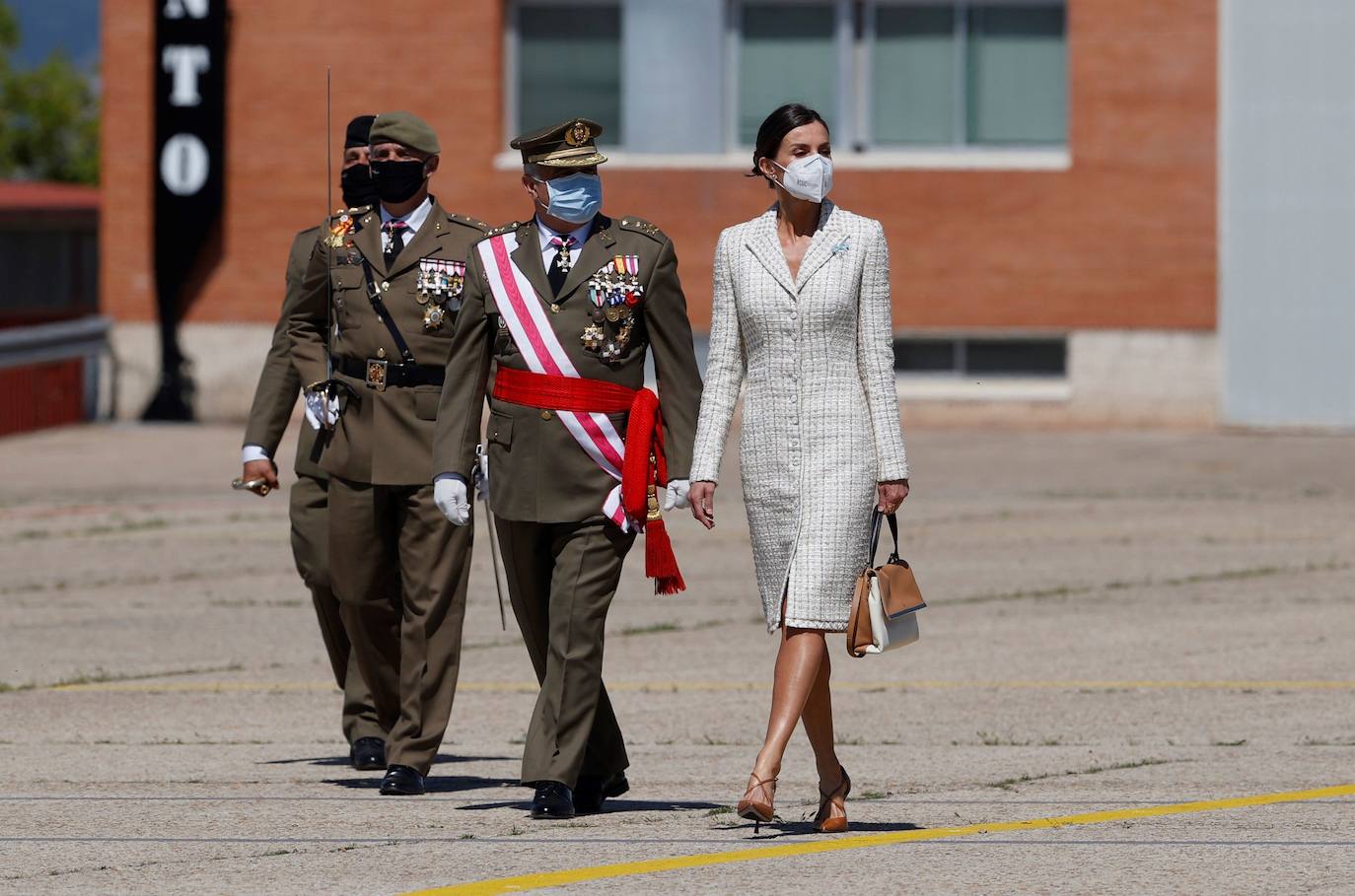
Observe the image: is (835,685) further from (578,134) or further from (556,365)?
(578,134)

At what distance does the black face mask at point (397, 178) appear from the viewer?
28.2ft

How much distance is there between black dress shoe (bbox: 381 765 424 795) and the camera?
818 centimetres

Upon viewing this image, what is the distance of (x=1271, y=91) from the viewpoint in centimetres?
2430

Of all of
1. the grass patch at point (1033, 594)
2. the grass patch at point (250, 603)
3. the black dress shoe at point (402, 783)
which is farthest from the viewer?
the grass patch at point (1033, 594)

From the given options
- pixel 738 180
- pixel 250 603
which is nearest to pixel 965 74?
pixel 738 180

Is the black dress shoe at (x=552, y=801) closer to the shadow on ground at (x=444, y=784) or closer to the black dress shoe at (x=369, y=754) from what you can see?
the shadow on ground at (x=444, y=784)

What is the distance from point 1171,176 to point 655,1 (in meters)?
5.45

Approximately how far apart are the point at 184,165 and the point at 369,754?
1781 cm

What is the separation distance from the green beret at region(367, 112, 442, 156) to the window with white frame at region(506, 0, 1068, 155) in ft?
54.8

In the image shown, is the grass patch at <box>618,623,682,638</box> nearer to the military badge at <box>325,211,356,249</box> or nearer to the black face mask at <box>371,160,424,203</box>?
the military badge at <box>325,211,356,249</box>

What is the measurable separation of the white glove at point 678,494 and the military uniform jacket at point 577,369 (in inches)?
1.5

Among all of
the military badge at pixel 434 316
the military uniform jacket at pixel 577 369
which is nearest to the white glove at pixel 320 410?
the military badge at pixel 434 316

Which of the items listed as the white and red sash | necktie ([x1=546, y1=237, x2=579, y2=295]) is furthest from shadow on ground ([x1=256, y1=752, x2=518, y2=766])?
necktie ([x1=546, y1=237, x2=579, y2=295])

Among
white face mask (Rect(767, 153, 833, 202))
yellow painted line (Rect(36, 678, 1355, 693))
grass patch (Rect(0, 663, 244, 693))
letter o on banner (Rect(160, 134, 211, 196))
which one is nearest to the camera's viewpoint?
white face mask (Rect(767, 153, 833, 202))
